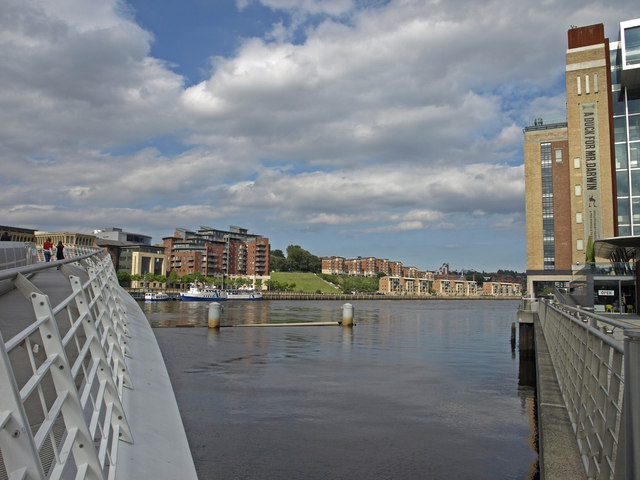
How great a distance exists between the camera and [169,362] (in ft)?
57.1

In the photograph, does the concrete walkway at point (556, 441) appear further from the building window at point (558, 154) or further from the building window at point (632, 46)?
the building window at point (558, 154)

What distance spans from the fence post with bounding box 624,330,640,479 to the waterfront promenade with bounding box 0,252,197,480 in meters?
3.39

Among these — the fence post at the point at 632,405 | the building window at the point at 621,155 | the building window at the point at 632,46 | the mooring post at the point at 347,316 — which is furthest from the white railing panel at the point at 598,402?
the building window at the point at 621,155

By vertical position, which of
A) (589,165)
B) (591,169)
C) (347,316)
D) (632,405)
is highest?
(589,165)

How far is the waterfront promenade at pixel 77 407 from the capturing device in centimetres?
245

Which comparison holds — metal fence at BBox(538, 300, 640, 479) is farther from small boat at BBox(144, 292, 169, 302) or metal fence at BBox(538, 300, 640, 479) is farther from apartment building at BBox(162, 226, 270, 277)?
apartment building at BBox(162, 226, 270, 277)

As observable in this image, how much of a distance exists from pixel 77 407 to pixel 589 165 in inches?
3069

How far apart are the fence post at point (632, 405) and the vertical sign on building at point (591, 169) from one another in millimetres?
74919

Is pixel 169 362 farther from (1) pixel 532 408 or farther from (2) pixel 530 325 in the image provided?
(2) pixel 530 325

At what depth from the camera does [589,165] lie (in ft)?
229

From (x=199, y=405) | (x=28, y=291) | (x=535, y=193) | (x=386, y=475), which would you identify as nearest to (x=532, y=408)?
(x=386, y=475)

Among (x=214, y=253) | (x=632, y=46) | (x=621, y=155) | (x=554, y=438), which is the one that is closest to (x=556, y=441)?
(x=554, y=438)

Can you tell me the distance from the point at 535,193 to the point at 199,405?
3401 inches

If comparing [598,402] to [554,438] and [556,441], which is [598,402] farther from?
[554,438]
